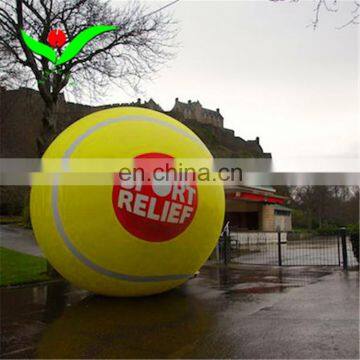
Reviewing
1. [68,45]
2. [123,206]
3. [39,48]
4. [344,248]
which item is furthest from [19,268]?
[344,248]

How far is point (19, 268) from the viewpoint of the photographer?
12.8 m

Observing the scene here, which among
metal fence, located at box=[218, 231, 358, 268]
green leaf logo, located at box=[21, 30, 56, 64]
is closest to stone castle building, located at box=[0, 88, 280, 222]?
green leaf logo, located at box=[21, 30, 56, 64]

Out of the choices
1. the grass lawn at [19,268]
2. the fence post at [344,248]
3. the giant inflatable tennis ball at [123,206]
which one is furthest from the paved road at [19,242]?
the fence post at [344,248]

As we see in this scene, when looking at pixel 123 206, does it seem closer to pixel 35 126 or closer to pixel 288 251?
pixel 288 251

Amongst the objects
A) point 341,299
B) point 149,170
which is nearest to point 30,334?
point 149,170

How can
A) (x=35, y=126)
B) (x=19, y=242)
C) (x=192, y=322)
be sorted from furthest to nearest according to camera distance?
1. (x=35, y=126)
2. (x=19, y=242)
3. (x=192, y=322)

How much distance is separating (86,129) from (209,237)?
2747 millimetres

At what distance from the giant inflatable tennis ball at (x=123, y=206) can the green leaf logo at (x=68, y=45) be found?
4.78m

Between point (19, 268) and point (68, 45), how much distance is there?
6.06 meters

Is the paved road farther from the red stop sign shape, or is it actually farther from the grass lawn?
the red stop sign shape

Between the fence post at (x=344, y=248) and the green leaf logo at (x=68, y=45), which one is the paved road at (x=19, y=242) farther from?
the fence post at (x=344, y=248)

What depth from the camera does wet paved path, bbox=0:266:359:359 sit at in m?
5.29

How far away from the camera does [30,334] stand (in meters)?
6.15

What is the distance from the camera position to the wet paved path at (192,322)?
529 centimetres
